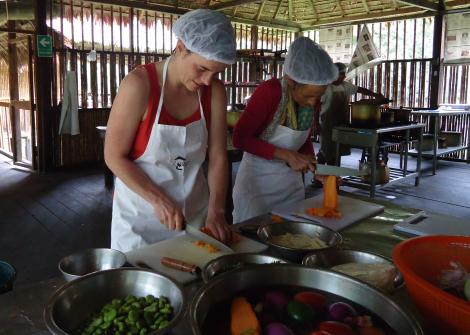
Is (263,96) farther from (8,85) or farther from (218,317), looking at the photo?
(8,85)

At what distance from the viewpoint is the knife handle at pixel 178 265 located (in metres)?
1.26

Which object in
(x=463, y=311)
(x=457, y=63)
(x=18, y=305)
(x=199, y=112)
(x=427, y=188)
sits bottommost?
(x=427, y=188)

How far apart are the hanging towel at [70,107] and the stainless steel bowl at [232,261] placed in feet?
20.0

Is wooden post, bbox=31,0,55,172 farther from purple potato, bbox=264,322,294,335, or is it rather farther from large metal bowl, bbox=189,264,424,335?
purple potato, bbox=264,322,294,335

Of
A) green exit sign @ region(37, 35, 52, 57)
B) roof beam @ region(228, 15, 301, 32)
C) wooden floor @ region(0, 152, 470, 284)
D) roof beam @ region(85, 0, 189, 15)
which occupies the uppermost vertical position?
roof beam @ region(228, 15, 301, 32)

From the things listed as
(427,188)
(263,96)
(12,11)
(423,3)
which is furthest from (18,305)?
(423,3)

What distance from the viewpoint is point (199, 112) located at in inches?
71.6

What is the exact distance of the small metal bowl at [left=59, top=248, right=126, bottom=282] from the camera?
48.8 inches

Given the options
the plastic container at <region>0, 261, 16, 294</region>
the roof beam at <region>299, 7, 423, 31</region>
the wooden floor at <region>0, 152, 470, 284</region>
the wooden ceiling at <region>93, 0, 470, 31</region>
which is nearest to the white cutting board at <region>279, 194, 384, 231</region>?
the plastic container at <region>0, 261, 16, 294</region>

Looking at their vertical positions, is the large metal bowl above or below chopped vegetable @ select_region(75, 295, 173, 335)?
above

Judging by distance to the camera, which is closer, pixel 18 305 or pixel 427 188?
pixel 18 305

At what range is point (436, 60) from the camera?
8.19m

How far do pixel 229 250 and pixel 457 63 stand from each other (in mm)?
8072

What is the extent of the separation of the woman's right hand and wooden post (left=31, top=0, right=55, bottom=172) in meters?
5.72
